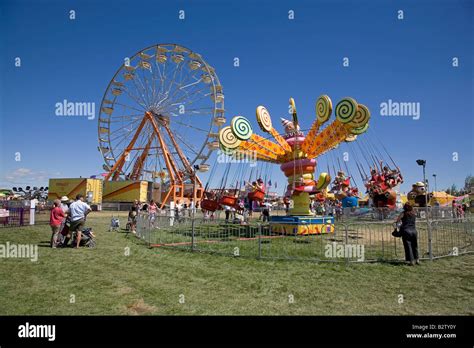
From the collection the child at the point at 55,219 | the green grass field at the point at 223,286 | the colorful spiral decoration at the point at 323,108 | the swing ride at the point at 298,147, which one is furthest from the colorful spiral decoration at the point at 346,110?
the child at the point at 55,219

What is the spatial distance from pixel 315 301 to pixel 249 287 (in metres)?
1.14

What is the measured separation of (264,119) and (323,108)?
2.19 m

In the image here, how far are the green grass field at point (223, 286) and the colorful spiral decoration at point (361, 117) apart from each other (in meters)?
5.14

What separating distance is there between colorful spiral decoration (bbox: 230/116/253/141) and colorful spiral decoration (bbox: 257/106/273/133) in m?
0.51

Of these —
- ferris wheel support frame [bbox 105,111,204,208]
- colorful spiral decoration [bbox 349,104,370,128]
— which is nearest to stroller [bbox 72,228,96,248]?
colorful spiral decoration [bbox 349,104,370,128]

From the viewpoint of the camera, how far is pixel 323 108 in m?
11.0

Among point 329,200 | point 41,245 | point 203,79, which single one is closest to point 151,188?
point 203,79

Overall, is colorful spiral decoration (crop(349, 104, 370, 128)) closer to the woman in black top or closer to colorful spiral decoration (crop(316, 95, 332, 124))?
colorful spiral decoration (crop(316, 95, 332, 124))

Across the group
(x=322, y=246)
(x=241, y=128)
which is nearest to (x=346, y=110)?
(x=241, y=128)

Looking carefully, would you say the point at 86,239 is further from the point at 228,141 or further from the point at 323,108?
the point at 323,108

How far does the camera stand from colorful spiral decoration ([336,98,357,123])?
998 centimetres

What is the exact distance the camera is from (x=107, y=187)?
33469mm

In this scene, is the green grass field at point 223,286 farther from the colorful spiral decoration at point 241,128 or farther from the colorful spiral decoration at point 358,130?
the colorful spiral decoration at point 358,130
